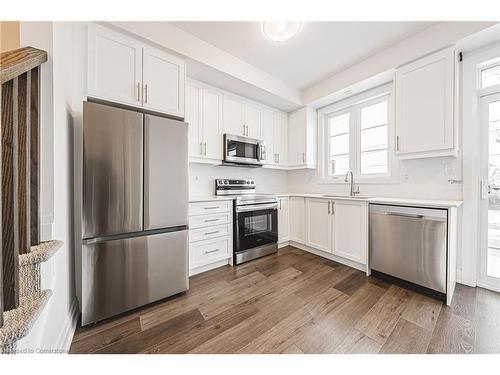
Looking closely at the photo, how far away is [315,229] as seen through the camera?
2941mm

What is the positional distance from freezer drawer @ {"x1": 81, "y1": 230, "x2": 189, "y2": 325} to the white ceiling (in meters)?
2.16

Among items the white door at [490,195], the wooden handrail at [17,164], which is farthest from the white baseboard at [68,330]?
the white door at [490,195]

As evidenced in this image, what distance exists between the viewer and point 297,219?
3287 mm

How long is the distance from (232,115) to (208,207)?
145 centimetres

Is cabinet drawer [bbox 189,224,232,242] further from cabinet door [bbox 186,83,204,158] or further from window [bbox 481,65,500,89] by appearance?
window [bbox 481,65,500,89]

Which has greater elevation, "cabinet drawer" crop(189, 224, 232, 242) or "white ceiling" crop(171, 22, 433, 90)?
"white ceiling" crop(171, 22, 433, 90)

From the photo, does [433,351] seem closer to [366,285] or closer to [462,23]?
[366,285]

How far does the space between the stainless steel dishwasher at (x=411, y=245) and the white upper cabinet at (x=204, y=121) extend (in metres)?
2.11

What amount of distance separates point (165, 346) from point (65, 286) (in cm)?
82

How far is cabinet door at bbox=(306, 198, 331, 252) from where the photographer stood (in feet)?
9.09

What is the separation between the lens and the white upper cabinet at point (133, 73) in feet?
5.49

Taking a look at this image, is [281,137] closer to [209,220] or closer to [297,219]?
[297,219]

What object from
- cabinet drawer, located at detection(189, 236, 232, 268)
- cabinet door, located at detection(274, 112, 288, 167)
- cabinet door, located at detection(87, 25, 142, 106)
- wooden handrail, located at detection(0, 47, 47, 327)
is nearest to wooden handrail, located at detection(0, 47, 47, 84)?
wooden handrail, located at detection(0, 47, 47, 327)
